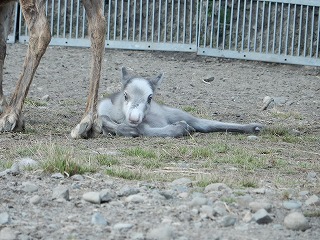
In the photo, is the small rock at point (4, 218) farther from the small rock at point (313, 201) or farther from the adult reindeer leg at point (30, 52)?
the adult reindeer leg at point (30, 52)

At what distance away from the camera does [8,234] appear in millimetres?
4199

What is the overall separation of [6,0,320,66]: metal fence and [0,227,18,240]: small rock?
8582mm

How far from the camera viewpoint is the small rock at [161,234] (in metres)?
4.16

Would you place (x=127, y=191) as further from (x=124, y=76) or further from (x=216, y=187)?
(x=124, y=76)

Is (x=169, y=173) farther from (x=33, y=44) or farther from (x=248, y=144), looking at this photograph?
(x=33, y=44)

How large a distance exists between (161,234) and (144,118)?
383 centimetres

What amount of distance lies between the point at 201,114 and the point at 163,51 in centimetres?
355

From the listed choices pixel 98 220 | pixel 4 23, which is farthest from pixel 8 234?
pixel 4 23

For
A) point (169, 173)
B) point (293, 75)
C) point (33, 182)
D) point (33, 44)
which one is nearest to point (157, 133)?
point (33, 44)

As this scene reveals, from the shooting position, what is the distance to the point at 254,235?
14.1ft

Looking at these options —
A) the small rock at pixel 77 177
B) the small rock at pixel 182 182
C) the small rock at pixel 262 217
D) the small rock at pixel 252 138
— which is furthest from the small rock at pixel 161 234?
the small rock at pixel 252 138

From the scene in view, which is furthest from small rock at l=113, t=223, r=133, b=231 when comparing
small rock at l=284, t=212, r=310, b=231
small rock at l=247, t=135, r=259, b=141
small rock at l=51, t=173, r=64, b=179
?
small rock at l=247, t=135, r=259, b=141

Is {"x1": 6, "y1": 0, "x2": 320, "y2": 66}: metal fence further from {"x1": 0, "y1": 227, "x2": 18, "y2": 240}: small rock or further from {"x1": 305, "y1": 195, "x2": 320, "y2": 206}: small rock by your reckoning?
{"x1": 0, "y1": 227, "x2": 18, "y2": 240}: small rock

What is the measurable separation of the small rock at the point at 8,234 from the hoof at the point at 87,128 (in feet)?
10.7
